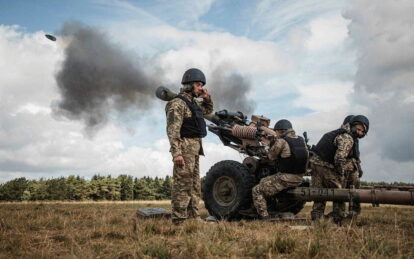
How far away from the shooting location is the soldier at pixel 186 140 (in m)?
6.73

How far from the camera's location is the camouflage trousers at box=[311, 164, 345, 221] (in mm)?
8562

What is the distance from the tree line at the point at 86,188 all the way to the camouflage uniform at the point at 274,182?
50092 millimetres

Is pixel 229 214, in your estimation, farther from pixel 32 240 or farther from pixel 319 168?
pixel 32 240

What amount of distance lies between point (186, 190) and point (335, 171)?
363 cm

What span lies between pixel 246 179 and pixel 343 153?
6.87ft

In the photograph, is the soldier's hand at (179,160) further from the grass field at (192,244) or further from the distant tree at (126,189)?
the distant tree at (126,189)

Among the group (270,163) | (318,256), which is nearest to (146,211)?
(270,163)

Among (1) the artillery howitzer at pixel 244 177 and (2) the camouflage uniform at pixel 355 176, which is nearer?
(1) the artillery howitzer at pixel 244 177

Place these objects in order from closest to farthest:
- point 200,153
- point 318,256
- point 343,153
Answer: point 318,256 < point 200,153 < point 343,153

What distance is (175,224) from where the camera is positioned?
6.46m

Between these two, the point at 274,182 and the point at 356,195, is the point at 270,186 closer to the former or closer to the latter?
the point at 274,182

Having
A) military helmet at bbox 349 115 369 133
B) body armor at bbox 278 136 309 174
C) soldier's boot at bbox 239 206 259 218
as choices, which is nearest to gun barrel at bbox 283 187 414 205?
body armor at bbox 278 136 309 174

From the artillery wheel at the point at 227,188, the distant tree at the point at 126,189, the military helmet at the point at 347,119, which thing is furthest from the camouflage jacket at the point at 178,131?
the distant tree at the point at 126,189

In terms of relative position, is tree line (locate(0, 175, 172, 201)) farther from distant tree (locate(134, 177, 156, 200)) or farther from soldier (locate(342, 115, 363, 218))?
soldier (locate(342, 115, 363, 218))
